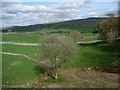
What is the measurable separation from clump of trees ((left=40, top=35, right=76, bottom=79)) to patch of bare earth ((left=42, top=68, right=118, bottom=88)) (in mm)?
1971

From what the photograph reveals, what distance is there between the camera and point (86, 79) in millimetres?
39094

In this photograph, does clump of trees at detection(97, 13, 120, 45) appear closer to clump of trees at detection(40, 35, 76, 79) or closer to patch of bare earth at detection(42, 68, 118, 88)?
patch of bare earth at detection(42, 68, 118, 88)

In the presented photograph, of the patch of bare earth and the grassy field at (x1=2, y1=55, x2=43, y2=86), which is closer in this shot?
the patch of bare earth

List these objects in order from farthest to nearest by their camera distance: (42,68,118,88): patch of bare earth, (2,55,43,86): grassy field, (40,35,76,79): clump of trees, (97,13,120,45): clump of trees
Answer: (97,13,120,45): clump of trees, (40,35,76,79): clump of trees, (2,55,43,86): grassy field, (42,68,118,88): patch of bare earth

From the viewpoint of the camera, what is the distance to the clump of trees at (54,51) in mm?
39562

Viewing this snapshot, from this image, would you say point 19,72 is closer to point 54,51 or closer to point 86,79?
point 54,51

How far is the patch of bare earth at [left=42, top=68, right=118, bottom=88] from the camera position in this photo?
35688mm

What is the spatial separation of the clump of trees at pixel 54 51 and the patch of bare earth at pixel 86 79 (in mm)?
1971

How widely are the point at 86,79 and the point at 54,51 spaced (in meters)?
6.46

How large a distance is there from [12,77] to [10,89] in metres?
5.52

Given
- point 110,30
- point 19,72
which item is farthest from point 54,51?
point 110,30

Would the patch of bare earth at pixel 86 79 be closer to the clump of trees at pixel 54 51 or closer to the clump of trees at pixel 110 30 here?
the clump of trees at pixel 54 51

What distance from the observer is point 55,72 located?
40.7m

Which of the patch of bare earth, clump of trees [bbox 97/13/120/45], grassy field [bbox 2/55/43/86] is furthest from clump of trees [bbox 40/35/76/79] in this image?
clump of trees [bbox 97/13/120/45]
